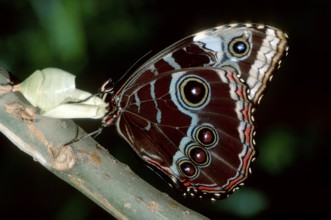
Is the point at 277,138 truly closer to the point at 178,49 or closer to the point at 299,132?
the point at 299,132

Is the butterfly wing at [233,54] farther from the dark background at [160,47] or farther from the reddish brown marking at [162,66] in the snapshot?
the dark background at [160,47]

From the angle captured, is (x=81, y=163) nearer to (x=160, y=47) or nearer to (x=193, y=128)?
(x=193, y=128)

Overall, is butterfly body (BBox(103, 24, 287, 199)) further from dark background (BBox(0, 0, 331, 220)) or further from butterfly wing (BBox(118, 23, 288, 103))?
dark background (BBox(0, 0, 331, 220))

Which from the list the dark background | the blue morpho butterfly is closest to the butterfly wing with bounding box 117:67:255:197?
the blue morpho butterfly

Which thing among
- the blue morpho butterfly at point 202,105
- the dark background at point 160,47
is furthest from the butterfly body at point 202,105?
the dark background at point 160,47

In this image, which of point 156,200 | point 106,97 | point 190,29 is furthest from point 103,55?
point 156,200
